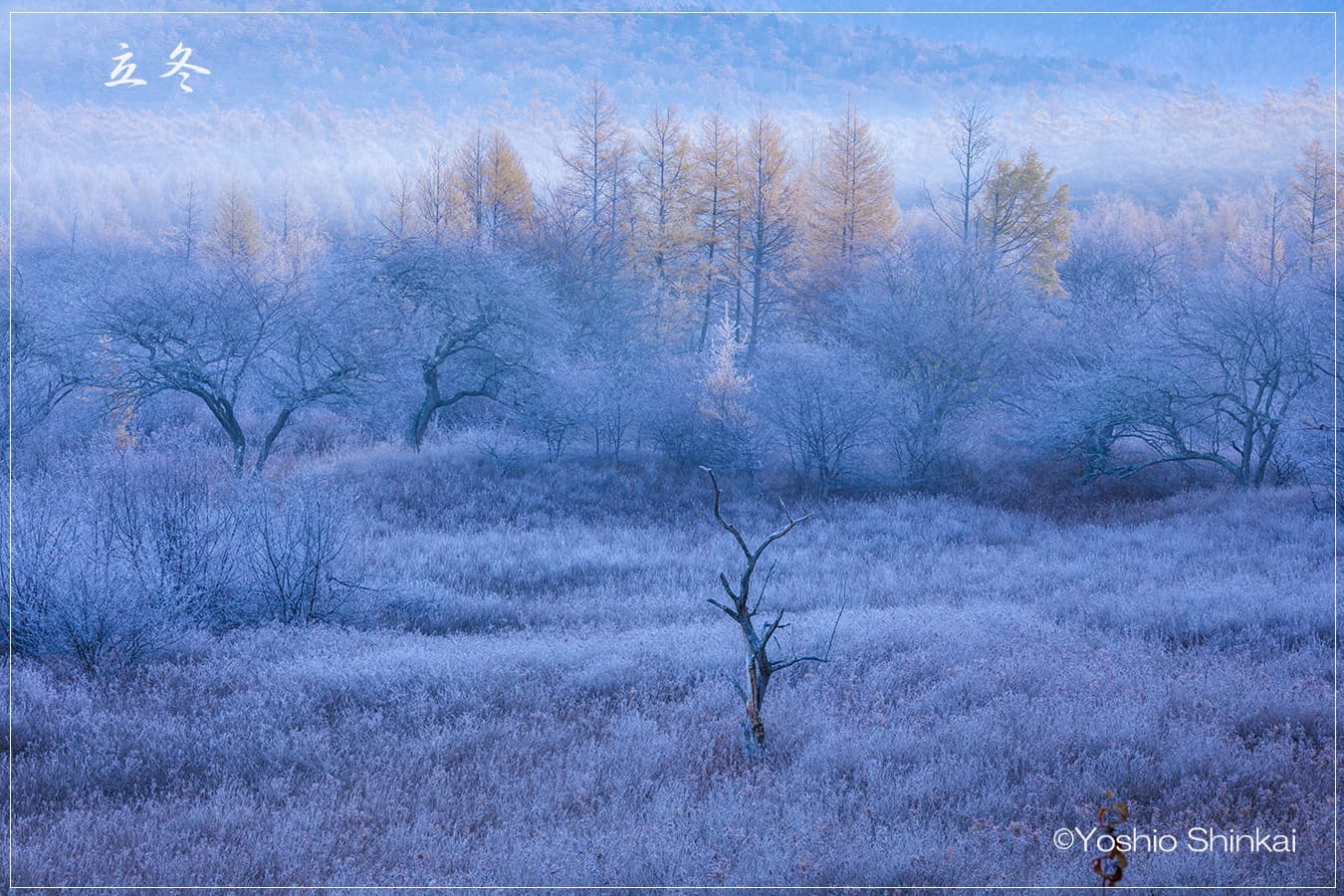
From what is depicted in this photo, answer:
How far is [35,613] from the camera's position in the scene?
8164 mm

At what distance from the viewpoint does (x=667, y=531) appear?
2112 cm

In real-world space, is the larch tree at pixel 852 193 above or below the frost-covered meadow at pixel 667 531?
above

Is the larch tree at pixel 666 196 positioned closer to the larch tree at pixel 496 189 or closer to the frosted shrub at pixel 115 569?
the larch tree at pixel 496 189

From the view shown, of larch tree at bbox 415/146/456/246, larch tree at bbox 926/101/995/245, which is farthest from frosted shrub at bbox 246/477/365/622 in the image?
larch tree at bbox 926/101/995/245

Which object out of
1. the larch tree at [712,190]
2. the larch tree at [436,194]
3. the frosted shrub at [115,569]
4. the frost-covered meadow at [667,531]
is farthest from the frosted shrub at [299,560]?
the larch tree at [436,194]

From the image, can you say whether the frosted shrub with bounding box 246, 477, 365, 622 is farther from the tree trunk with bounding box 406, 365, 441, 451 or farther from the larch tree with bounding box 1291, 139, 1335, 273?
the larch tree with bounding box 1291, 139, 1335, 273

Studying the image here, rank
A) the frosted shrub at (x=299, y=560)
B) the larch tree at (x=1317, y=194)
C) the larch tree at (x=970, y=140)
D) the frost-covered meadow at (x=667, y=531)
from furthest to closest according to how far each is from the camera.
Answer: the larch tree at (x=1317, y=194), the larch tree at (x=970, y=140), the frosted shrub at (x=299, y=560), the frost-covered meadow at (x=667, y=531)

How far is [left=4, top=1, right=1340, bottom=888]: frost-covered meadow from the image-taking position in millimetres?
4996

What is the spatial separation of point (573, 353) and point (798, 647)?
2208 cm

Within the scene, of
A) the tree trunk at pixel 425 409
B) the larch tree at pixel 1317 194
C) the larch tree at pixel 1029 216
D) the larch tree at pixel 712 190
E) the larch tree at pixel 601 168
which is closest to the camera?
the tree trunk at pixel 425 409

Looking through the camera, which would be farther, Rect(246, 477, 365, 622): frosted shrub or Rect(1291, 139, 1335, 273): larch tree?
Rect(1291, 139, 1335, 273): larch tree

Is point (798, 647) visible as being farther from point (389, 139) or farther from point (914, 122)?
point (914, 122)

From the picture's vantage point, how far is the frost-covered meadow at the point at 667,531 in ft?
16.4

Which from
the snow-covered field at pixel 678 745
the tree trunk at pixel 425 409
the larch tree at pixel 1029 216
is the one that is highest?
the larch tree at pixel 1029 216
